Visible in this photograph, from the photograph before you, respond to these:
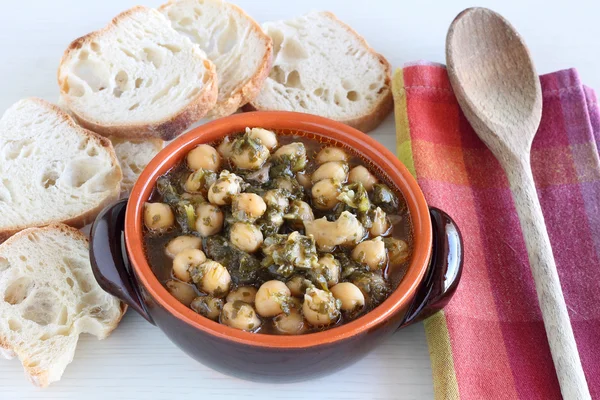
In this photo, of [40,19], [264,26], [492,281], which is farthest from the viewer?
[40,19]

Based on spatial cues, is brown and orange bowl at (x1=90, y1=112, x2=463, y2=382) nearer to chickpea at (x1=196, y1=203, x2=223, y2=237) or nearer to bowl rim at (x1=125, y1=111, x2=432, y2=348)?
bowl rim at (x1=125, y1=111, x2=432, y2=348)

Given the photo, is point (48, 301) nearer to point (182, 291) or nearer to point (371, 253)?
point (182, 291)

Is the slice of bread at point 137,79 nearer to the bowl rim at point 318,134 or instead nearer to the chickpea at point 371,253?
the bowl rim at point 318,134

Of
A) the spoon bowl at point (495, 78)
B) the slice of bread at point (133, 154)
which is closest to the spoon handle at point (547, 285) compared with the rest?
the spoon bowl at point (495, 78)

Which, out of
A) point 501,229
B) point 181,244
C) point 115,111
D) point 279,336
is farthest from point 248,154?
point 501,229

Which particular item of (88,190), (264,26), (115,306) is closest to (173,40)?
(264,26)

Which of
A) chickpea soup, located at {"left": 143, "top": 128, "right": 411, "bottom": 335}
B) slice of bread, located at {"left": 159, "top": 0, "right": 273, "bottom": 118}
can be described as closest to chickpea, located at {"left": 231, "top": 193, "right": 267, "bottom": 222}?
chickpea soup, located at {"left": 143, "top": 128, "right": 411, "bottom": 335}

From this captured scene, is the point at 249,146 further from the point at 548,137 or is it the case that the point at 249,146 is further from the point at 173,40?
the point at 548,137
